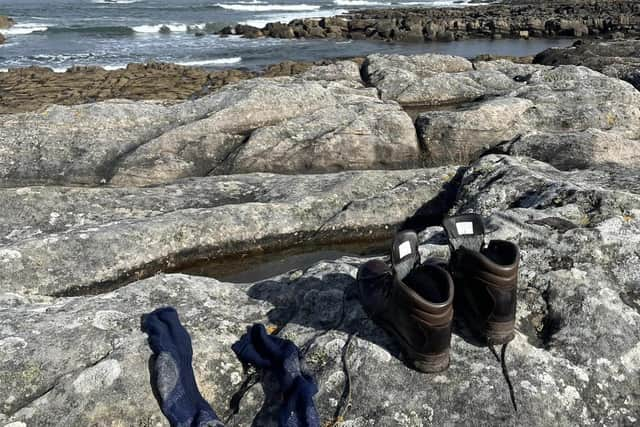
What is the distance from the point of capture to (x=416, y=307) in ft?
17.5

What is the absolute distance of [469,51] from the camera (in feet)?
170

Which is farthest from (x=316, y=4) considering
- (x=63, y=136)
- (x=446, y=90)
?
(x=63, y=136)

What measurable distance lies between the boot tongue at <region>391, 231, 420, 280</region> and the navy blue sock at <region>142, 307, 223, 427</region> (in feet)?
7.59

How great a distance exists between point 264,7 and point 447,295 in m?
97.8

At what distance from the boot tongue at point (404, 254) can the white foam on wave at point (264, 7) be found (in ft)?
298

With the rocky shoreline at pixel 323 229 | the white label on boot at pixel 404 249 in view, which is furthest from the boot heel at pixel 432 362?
the white label on boot at pixel 404 249

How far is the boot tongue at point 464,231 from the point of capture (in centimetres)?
615

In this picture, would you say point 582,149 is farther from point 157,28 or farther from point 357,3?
point 357,3

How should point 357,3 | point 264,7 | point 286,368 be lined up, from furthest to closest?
1. point 357,3
2. point 264,7
3. point 286,368

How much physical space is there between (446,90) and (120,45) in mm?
43090

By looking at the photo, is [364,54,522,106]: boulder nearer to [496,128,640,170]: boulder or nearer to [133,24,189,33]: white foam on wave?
[496,128,640,170]: boulder

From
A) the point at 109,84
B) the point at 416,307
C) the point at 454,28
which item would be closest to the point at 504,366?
the point at 416,307

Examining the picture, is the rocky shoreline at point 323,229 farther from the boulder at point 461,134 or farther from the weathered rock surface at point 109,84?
the weathered rock surface at point 109,84

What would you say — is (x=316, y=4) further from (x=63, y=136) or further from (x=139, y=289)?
(x=139, y=289)
